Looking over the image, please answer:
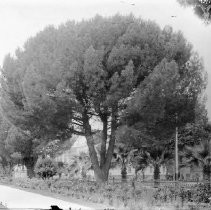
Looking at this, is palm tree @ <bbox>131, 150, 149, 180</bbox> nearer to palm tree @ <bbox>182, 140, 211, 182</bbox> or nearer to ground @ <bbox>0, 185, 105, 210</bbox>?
palm tree @ <bbox>182, 140, 211, 182</bbox>

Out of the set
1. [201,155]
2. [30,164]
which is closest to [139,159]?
[201,155]

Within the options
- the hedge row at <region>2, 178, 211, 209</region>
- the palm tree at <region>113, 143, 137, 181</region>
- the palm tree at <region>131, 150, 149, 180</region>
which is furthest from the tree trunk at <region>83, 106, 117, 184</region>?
the palm tree at <region>113, 143, 137, 181</region>

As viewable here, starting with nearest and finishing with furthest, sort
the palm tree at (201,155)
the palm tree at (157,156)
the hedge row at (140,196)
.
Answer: the hedge row at (140,196) → the palm tree at (201,155) → the palm tree at (157,156)

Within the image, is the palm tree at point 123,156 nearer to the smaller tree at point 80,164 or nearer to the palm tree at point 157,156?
the palm tree at point 157,156

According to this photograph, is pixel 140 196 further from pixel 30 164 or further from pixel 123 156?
pixel 123 156

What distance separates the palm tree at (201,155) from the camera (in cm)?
4434

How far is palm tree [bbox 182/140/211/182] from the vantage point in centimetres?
4434

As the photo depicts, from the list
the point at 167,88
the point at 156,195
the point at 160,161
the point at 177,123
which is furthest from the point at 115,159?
the point at 156,195

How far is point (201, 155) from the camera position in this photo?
45.4 m

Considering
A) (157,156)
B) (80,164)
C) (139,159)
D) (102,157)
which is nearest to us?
(102,157)

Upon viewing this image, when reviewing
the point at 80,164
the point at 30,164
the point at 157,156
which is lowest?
the point at 30,164

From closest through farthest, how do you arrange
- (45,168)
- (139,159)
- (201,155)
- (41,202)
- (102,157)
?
1. (41,202)
2. (102,157)
3. (45,168)
4. (201,155)
5. (139,159)

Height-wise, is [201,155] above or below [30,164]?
above

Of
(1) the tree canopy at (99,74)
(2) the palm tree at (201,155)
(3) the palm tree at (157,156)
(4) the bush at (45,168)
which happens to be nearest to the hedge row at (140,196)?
(1) the tree canopy at (99,74)
